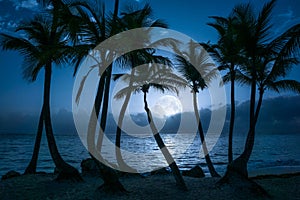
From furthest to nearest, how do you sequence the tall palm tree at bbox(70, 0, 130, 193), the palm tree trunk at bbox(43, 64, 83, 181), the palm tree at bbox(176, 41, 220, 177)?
the palm tree at bbox(176, 41, 220, 177) → the palm tree trunk at bbox(43, 64, 83, 181) → the tall palm tree at bbox(70, 0, 130, 193)

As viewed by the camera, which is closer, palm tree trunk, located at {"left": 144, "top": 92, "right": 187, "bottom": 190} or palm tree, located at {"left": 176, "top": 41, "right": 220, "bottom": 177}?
palm tree trunk, located at {"left": 144, "top": 92, "right": 187, "bottom": 190}

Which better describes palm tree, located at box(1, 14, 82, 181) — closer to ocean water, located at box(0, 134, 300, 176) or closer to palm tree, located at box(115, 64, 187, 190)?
palm tree, located at box(115, 64, 187, 190)

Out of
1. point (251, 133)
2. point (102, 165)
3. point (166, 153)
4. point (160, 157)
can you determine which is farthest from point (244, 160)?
point (160, 157)

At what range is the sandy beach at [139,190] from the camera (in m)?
8.88

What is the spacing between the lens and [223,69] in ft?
46.6

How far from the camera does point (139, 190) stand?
981cm

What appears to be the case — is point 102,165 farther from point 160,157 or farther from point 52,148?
point 160,157

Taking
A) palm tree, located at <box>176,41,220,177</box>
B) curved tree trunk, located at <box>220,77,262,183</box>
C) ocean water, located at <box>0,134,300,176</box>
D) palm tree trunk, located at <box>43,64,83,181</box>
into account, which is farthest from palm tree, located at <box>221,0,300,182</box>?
ocean water, located at <box>0,134,300,176</box>

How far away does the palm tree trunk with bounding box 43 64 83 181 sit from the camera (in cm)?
1119

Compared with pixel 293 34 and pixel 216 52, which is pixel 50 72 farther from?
pixel 293 34

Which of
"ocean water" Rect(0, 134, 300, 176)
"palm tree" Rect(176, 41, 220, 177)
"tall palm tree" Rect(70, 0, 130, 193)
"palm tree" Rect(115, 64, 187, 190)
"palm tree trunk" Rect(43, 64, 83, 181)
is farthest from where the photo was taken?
"ocean water" Rect(0, 134, 300, 176)

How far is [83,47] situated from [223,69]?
867 cm

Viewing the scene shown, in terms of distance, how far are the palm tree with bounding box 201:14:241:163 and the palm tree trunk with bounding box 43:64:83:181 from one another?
25.6ft

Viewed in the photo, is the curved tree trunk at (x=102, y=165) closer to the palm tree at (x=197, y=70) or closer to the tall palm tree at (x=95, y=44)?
the tall palm tree at (x=95, y=44)
